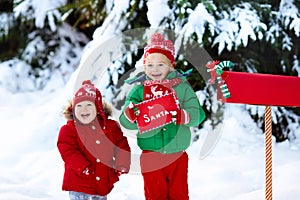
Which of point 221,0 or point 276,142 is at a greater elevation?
point 221,0

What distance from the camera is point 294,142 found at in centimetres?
478

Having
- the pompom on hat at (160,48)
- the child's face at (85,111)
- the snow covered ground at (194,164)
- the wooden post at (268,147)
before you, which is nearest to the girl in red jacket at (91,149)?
the child's face at (85,111)

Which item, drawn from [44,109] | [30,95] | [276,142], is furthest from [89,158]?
[30,95]

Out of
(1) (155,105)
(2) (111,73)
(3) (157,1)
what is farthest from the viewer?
(2) (111,73)

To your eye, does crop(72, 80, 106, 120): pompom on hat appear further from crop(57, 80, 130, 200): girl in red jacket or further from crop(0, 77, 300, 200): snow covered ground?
crop(0, 77, 300, 200): snow covered ground

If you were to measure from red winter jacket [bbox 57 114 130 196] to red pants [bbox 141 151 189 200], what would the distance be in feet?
0.42

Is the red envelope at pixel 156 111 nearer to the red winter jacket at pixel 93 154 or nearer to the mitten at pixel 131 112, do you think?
the mitten at pixel 131 112

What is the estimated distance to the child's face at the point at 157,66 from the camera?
113 inches

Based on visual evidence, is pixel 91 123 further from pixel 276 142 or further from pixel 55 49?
pixel 55 49

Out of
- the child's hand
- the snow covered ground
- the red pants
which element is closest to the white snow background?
the snow covered ground

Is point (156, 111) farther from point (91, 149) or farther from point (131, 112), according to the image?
point (91, 149)

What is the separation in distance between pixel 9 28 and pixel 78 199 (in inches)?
161

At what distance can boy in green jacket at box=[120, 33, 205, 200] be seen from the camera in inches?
112

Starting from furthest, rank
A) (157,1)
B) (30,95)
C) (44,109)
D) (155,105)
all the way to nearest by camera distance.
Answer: (30,95) → (44,109) → (157,1) → (155,105)
